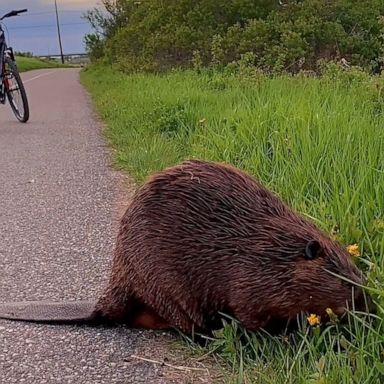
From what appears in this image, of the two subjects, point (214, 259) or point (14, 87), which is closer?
point (214, 259)

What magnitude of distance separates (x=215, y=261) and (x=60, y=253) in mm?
1480

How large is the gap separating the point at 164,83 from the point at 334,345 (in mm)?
7848

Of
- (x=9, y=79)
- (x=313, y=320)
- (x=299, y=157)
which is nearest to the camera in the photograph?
(x=313, y=320)

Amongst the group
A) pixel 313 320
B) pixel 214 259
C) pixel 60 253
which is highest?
pixel 214 259

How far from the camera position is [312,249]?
2283 millimetres

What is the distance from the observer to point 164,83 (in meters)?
9.74

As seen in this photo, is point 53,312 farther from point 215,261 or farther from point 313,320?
point 313,320

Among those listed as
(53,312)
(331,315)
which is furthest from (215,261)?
(53,312)

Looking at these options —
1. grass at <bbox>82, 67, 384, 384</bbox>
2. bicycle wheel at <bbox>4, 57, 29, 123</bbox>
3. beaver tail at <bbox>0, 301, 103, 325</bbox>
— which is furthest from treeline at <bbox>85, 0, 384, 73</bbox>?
beaver tail at <bbox>0, 301, 103, 325</bbox>

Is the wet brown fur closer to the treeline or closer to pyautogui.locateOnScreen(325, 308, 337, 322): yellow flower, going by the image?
pyautogui.locateOnScreen(325, 308, 337, 322): yellow flower

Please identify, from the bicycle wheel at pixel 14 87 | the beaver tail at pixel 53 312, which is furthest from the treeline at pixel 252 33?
the beaver tail at pixel 53 312

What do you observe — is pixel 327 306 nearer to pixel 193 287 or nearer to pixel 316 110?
pixel 193 287

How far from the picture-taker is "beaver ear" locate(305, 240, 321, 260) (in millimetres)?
2277

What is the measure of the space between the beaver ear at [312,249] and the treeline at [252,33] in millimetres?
10997
